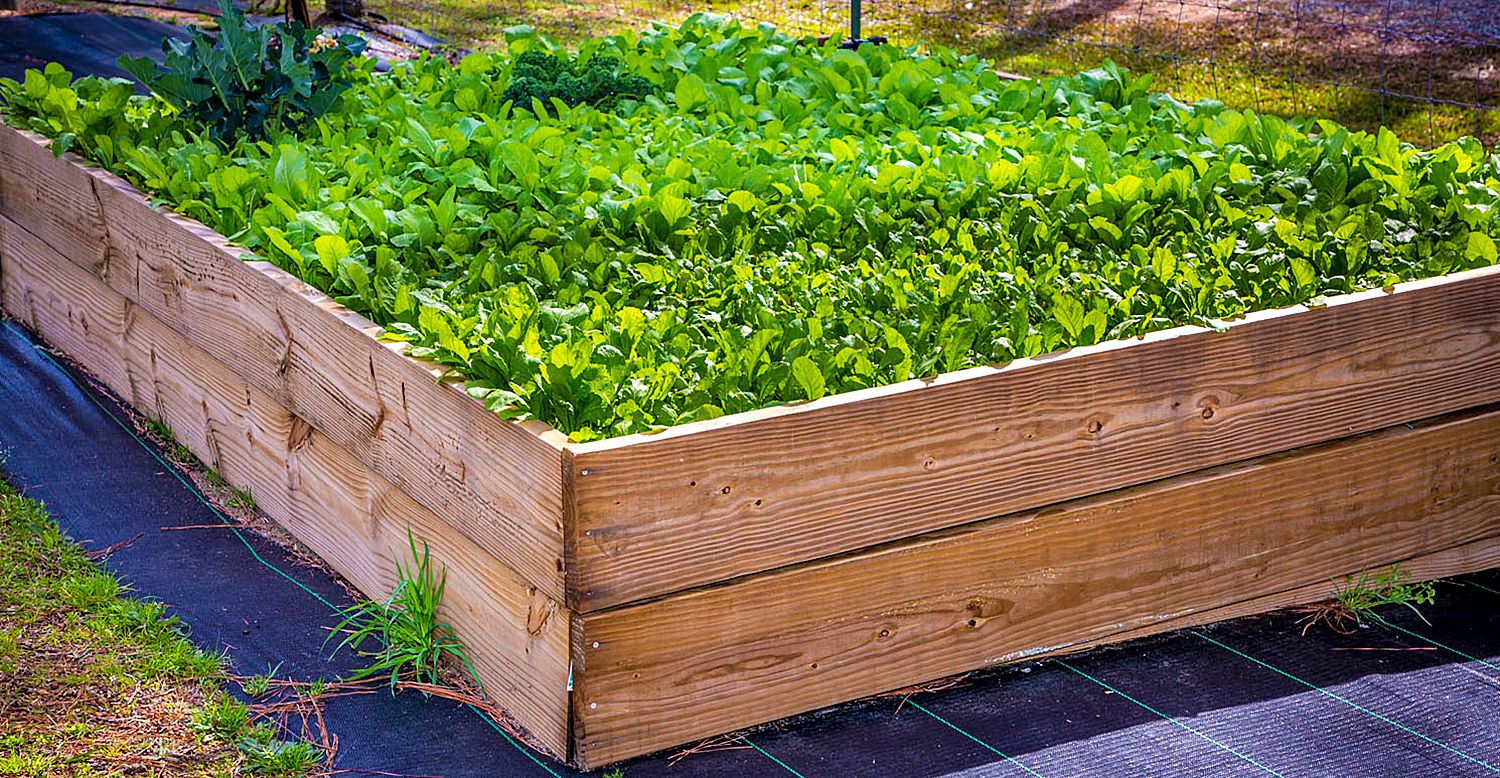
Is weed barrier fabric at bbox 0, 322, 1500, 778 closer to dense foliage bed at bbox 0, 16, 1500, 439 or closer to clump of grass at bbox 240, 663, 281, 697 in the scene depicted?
clump of grass at bbox 240, 663, 281, 697

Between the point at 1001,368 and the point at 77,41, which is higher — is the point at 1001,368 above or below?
above

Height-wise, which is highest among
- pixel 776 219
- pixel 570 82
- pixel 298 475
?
pixel 570 82

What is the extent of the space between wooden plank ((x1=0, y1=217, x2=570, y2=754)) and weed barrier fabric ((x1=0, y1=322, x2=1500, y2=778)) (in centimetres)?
10

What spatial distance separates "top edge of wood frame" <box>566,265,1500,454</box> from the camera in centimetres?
225

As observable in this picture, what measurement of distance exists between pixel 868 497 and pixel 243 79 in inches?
96.3

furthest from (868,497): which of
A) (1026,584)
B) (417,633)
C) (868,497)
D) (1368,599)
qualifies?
(1368,599)

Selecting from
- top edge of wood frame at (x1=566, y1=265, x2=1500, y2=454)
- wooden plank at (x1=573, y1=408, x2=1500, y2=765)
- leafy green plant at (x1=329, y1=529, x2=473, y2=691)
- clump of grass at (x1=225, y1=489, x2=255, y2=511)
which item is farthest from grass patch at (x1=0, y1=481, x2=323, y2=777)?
top edge of wood frame at (x1=566, y1=265, x2=1500, y2=454)

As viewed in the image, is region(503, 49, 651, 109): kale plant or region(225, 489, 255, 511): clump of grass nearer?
region(225, 489, 255, 511): clump of grass

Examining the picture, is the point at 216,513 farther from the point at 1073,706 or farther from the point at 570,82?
the point at 1073,706

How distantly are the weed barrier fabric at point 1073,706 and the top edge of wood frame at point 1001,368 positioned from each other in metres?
0.59

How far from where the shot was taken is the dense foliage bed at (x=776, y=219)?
2568mm

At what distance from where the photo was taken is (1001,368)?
2496mm

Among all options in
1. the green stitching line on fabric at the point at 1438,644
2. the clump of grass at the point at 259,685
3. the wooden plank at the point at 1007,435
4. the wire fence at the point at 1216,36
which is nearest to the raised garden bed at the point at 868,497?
the wooden plank at the point at 1007,435

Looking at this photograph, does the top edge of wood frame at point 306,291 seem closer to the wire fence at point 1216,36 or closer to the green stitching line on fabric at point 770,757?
the green stitching line on fabric at point 770,757
